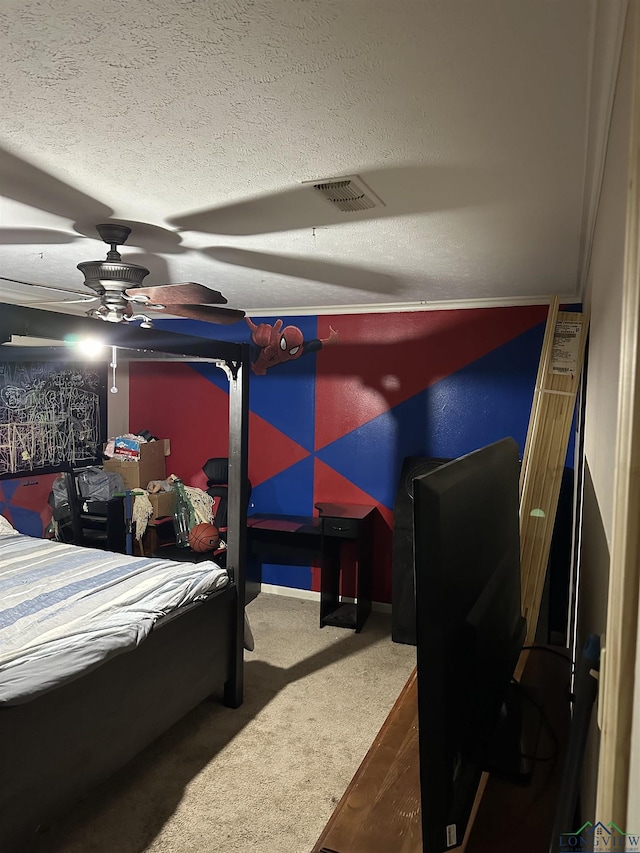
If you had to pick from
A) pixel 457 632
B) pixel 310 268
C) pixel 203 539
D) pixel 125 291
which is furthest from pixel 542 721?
pixel 203 539

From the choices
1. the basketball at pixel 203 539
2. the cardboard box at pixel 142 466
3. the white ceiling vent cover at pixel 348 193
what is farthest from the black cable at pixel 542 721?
the cardboard box at pixel 142 466

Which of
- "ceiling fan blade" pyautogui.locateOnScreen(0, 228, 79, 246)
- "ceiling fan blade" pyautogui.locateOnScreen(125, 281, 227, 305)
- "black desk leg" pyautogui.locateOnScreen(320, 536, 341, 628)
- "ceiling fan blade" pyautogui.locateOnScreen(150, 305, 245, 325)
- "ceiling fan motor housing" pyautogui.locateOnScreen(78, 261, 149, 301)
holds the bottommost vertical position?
"black desk leg" pyautogui.locateOnScreen(320, 536, 341, 628)

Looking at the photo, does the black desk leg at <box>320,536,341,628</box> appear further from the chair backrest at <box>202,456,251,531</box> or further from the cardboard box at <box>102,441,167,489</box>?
the cardboard box at <box>102,441,167,489</box>

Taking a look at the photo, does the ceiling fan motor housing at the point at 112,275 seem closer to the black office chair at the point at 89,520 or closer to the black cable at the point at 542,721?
the black cable at the point at 542,721

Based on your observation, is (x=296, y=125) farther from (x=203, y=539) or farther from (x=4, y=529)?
(x=203, y=539)

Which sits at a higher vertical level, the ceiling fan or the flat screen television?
the ceiling fan

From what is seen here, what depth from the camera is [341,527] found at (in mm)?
4398

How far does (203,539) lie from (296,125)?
146 inches

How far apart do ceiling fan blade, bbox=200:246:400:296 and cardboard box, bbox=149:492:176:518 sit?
2748mm

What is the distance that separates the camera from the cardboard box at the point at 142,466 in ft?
17.8

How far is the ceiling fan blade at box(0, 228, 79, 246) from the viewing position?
8.89 feet

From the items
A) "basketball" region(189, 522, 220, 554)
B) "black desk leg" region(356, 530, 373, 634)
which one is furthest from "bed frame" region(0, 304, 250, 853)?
"basketball" region(189, 522, 220, 554)

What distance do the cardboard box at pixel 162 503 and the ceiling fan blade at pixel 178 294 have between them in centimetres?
311

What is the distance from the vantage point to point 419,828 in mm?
1234
